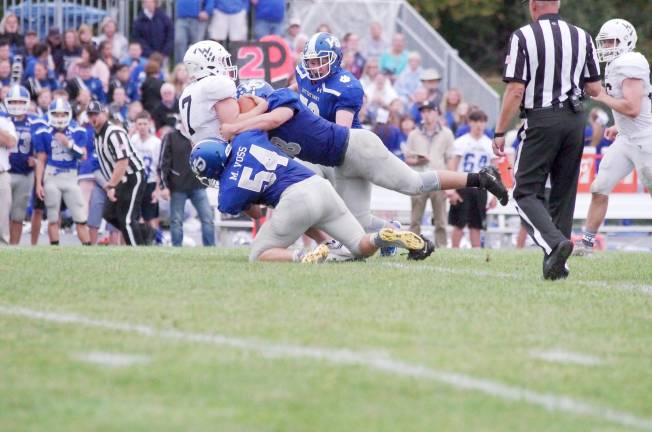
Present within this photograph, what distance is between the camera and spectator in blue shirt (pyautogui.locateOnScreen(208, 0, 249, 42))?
19.0 m

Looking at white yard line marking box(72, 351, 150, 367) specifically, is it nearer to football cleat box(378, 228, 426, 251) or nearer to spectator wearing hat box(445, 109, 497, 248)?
football cleat box(378, 228, 426, 251)

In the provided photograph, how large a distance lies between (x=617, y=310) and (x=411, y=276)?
1591mm

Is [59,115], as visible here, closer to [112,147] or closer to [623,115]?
[112,147]

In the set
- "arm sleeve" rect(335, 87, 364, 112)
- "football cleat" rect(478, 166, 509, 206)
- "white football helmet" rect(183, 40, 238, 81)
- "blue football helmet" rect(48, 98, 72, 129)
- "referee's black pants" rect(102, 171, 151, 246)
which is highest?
"white football helmet" rect(183, 40, 238, 81)

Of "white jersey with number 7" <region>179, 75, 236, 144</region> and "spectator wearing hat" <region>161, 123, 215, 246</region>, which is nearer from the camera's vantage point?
"white jersey with number 7" <region>179, 75, 236, 144</region>

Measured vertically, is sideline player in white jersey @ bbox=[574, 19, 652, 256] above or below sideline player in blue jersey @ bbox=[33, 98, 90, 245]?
above

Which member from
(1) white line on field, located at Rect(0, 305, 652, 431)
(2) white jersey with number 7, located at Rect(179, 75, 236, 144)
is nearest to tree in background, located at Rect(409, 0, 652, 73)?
(2) white jersey with number 7, located at Rect(179, 75, 236, 144)

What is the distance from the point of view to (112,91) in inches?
712

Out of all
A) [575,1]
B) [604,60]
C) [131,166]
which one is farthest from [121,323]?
[575,1]

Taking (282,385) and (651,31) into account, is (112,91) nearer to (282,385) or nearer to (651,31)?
(282,385)

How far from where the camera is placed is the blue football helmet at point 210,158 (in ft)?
27.0

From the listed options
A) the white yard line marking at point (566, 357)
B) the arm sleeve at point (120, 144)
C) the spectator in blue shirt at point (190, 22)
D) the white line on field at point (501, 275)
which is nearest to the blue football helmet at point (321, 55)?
the white line on field at point (501, 275)

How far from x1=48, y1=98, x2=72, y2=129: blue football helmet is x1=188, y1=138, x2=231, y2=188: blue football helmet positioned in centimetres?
644

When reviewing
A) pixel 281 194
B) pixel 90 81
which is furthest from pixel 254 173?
pixel 90 81
